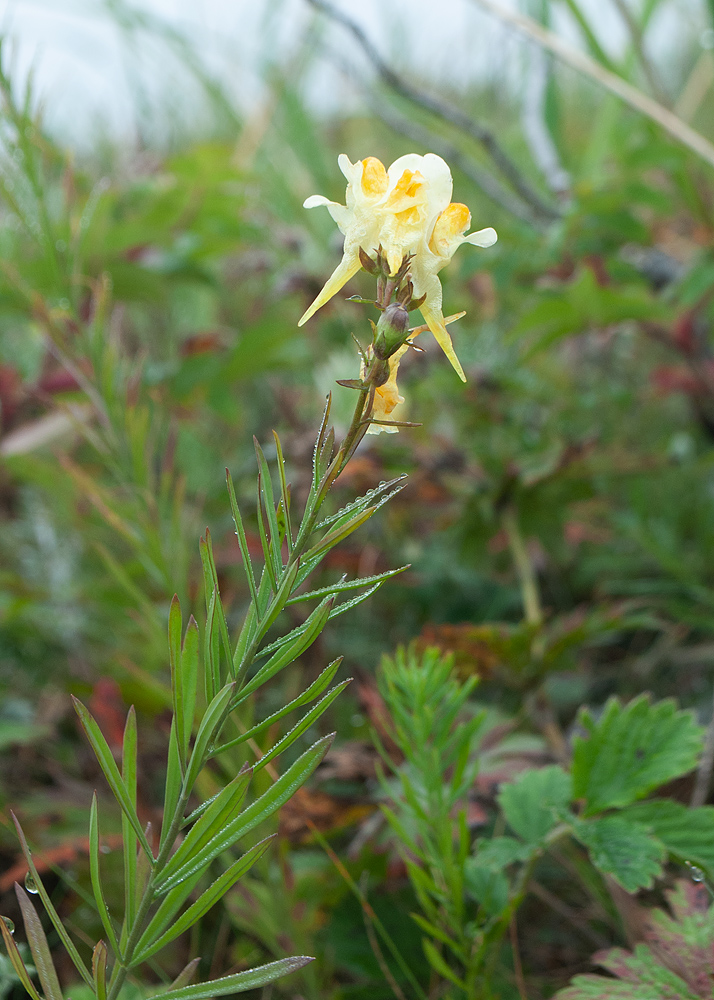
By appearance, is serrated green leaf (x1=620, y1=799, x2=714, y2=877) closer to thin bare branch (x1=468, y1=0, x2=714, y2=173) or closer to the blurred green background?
the blurred green background

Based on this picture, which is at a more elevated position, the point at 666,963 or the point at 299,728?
the point at 299,728

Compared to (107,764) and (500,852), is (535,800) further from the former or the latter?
(107,764)

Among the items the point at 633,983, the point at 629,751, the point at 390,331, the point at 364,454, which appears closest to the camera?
the point at 390,331

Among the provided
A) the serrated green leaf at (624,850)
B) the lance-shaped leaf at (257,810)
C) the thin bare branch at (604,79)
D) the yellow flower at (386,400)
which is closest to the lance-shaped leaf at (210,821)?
the lance-shaped leaf at (257,810)

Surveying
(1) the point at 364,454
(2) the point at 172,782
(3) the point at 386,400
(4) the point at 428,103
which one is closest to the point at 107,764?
(2) the point at 172,782

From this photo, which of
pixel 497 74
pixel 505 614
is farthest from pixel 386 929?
pixel 497 74
